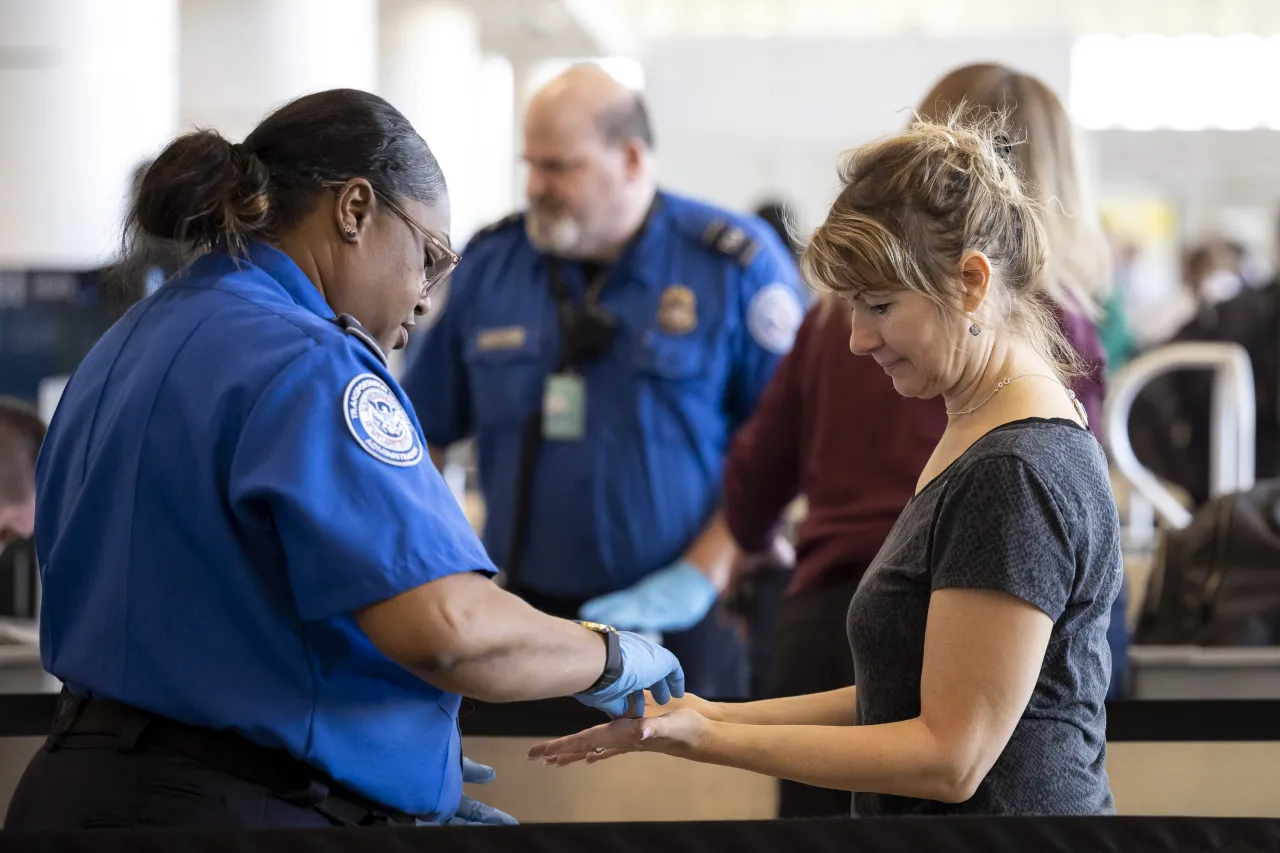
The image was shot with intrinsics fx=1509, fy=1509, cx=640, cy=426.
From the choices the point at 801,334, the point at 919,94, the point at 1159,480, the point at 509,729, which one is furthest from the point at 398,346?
the point at 919,94

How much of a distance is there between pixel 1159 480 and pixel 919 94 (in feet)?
14.7

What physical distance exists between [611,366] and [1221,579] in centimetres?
111

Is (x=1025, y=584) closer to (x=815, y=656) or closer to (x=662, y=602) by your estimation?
(x=815, y=656)

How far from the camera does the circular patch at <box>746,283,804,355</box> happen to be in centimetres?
264

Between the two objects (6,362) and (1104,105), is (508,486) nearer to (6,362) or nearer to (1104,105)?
(6,362)

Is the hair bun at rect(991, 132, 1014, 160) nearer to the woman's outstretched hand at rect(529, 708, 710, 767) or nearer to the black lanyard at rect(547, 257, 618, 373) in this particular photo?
the woman's outstretched hand at rect(529, 708, 710, 767)

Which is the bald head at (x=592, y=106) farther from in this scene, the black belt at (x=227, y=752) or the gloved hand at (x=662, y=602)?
the black belt at (x=227, y=752)

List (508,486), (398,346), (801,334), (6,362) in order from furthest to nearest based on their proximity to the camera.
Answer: (6,362)
(508,486)
(801,334)
(398,346)

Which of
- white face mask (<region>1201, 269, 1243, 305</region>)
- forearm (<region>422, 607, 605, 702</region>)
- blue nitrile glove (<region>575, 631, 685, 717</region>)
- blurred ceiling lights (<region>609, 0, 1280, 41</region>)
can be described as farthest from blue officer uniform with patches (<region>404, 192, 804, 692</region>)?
blurred ceiling lights (<region>609, 0, 1280, 41</region>)

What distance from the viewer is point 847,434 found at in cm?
194

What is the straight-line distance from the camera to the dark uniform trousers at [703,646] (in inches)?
101

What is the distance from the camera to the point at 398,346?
4.54 ft

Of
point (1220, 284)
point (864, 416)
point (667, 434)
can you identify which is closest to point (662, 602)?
point (667, 434)

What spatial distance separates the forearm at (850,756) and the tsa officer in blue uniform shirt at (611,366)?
3.96 ft
